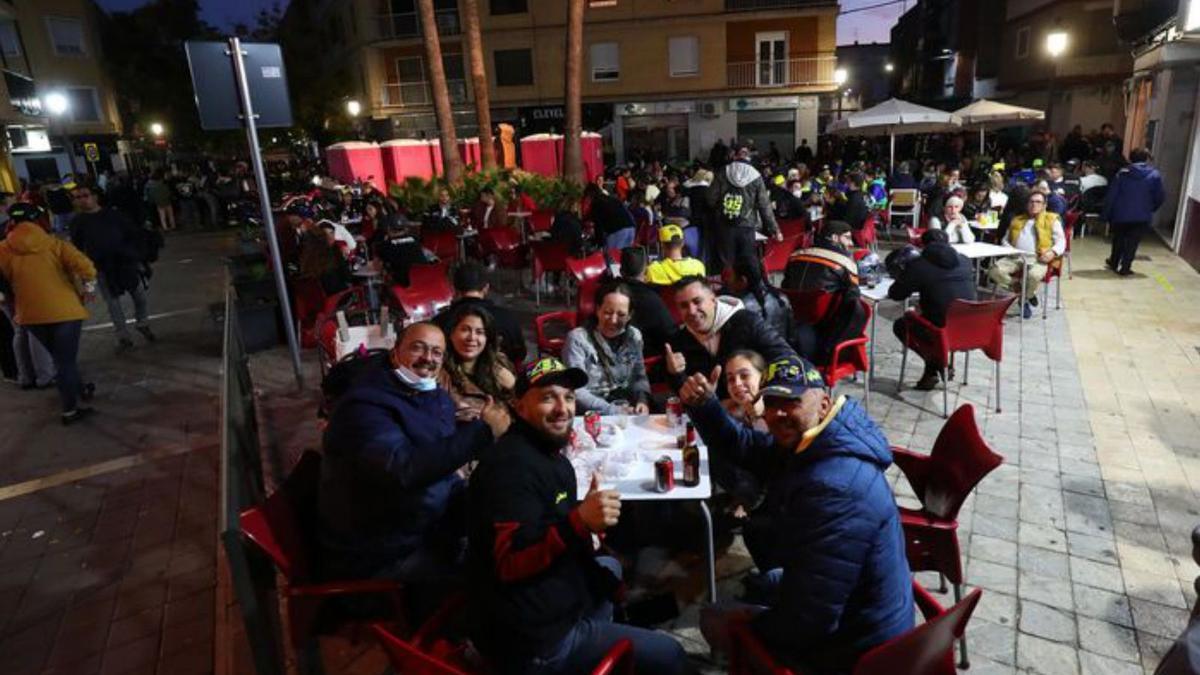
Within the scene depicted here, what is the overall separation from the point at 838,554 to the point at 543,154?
69.0 feet

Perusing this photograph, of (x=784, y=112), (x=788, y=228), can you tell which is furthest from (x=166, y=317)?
(x=784, y=112)

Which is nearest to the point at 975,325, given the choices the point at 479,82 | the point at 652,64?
the point at 479,82

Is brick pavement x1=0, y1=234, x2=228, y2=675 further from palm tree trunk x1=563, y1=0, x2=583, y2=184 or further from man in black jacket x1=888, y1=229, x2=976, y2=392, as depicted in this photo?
palm tree trunk x1=563, y1=0, x2=583, y2=184

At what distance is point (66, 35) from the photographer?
103 ft

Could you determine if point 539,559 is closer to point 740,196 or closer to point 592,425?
point 592,425

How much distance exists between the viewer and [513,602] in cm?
227

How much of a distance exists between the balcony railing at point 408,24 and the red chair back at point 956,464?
30.4m

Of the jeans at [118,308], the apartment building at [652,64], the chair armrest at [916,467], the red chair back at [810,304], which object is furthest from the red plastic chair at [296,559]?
the apartment building at [652,64]

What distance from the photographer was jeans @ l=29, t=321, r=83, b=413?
6293 mm

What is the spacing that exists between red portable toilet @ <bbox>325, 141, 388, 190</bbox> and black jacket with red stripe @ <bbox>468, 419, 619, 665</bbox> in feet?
63.5

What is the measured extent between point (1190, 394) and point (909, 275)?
8.08 feet

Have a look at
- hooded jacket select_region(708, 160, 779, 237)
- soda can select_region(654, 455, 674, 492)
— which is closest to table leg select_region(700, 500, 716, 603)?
soda can select_region(654, 455, 674, 492)

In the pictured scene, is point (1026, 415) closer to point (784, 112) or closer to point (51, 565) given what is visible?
point (51, 565)

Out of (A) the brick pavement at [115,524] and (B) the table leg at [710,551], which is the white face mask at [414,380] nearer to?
(B) the table leg at [710,551]
